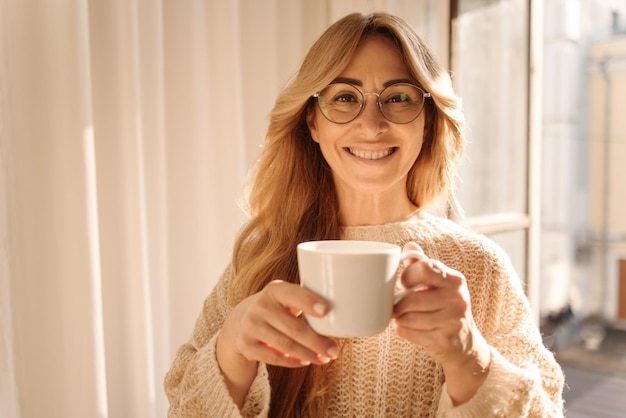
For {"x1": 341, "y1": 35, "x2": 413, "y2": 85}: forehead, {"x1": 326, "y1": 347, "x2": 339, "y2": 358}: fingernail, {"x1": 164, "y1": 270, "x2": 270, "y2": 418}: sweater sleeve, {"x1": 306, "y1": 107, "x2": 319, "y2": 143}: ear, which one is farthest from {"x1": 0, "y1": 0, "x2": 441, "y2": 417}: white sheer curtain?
{"x1": 326, "y1": 347, "x2": 339, "y2": 358}: fingernail

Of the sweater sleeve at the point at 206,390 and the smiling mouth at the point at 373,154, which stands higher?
the smiling mouth at the point at 373,154

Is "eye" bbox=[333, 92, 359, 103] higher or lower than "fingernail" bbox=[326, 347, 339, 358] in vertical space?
higher

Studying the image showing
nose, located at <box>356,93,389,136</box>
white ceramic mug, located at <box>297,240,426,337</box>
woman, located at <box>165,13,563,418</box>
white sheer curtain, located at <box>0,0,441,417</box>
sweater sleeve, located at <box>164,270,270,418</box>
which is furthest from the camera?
white sheer curtain, located at <box>0,0,441,417</box>

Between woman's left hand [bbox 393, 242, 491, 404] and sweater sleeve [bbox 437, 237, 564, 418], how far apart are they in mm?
76

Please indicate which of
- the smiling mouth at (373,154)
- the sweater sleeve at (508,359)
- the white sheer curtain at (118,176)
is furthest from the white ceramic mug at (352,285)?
the white sheer curtain at (118,176)

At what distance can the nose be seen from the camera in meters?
1.04

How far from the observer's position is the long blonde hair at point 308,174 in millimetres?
1055

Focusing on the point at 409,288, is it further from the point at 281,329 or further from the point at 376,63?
the point at 376,63

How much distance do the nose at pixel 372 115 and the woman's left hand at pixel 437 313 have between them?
29cm

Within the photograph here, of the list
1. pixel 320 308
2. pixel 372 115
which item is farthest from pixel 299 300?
pixel 372 115

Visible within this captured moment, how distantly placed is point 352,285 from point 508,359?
458 mm

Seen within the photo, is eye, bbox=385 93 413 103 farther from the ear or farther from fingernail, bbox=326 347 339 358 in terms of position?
fingernail, bbox=326 347 339 358

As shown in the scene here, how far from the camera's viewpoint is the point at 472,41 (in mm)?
2457

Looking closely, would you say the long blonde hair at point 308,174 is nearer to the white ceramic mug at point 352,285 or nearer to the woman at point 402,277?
the woman at point 402,277
